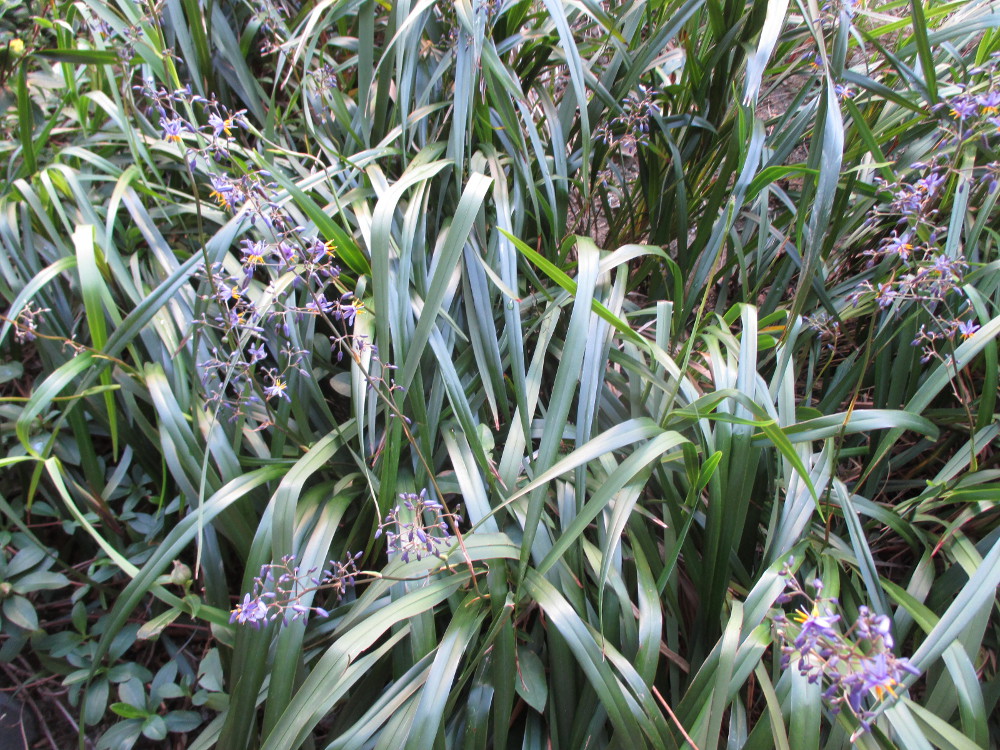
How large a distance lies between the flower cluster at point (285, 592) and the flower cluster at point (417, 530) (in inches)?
2.4

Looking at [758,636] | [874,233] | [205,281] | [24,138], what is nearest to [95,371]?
[205,281]

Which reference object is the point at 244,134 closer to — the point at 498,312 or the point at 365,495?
the point at 498,312

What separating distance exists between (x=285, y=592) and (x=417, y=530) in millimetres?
200

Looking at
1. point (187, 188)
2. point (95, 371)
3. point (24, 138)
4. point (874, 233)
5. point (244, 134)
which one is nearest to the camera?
point (95, 371)

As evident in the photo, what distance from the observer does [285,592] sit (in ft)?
2.68

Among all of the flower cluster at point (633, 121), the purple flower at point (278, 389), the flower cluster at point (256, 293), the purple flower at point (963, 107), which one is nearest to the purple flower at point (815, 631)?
the flower cluster at point (256, 293)

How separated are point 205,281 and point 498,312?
0.58 metres

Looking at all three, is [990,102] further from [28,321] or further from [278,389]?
[28,321]

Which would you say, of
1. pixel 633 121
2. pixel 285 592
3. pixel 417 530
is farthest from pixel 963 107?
pixel 285 592

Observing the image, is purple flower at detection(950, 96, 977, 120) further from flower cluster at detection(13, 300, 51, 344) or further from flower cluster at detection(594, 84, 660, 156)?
flower cluster at detection(13, 300, 51, 344)

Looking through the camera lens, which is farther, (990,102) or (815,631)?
(990,102)

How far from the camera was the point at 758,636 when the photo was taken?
843mm

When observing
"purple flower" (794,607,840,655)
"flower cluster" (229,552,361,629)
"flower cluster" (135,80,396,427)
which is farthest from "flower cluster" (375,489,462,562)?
"purple flower" (794,607,840,655)

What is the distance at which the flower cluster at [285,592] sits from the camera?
0.77m
